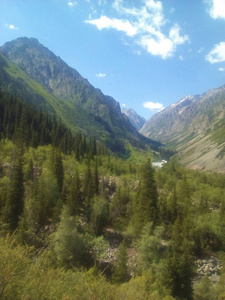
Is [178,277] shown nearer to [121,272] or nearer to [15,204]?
[121,272]

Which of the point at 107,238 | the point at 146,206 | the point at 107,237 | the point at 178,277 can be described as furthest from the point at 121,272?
the point at 146,206

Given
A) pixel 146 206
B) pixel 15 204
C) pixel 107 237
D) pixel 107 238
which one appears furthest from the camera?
pixel 146 206

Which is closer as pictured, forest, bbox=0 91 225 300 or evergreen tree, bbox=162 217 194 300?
forest, bbox=0 91 225 300

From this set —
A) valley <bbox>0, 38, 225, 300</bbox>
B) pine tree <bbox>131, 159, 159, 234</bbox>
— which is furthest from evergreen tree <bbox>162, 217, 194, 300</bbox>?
pine tree <bbox>131, 159, 159, 234</bbox>

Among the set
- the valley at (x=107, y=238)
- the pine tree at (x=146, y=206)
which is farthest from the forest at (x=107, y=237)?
the pine tree at (x=146, y=206)

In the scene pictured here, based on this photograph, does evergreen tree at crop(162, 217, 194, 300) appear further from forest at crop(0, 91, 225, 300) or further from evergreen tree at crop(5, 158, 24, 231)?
evergreen tree at crop(5, 158, 24, 231)

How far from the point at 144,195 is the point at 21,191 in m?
26.1

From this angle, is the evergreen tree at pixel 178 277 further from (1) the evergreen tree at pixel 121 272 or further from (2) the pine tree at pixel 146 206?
(2) the pine tree at pixel 146 206

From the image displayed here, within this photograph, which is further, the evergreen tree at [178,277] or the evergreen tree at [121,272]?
the evergreen tree at [121,272]

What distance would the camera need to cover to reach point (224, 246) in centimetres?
5294

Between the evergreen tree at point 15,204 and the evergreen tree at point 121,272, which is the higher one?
the evergreen tree at point 15,204

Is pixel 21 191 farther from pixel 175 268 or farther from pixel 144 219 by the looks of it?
pixel 175 268

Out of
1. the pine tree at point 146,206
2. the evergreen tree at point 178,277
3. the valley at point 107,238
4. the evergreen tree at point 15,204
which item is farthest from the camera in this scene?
the pine tree at point 146,206

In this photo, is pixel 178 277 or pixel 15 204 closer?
pixel 178 277
